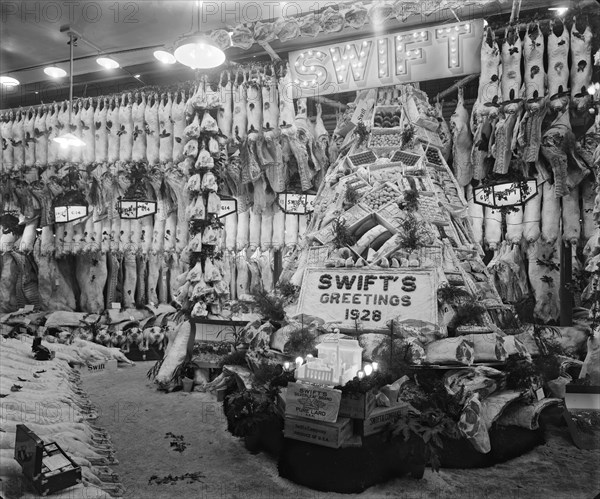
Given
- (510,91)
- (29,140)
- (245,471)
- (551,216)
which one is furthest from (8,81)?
(551,216)

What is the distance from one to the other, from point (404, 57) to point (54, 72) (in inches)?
177

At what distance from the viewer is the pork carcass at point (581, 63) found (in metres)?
6.27

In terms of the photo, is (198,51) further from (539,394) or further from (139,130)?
(539,394)

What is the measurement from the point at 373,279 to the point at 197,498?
111 inches

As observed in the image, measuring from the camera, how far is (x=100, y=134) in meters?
8.67

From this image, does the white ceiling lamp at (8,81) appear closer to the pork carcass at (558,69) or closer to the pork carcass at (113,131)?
the pork carcass at (113,131)

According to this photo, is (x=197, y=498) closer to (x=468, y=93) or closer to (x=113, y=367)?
(x=113, y=367)

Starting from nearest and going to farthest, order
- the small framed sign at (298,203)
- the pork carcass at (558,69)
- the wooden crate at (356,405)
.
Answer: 1. the wooden crate at (356,405)
2. the pork carcass at (558,69)
3. the small framed sign at (298,203)

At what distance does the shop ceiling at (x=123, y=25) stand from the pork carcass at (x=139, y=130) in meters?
0.96

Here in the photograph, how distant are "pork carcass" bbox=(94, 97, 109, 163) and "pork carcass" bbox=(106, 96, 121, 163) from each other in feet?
0.21

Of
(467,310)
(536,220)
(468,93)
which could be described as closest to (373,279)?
(467,310)

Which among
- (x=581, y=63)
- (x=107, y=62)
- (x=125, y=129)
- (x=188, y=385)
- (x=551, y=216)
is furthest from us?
(x=125, y=129)

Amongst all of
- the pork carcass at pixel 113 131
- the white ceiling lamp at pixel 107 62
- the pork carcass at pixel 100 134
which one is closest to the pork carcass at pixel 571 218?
the white ceiling lamp at pixel 107 62

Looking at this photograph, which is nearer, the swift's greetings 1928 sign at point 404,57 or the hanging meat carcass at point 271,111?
the swift's greetings 1928 sign at point 404,57
